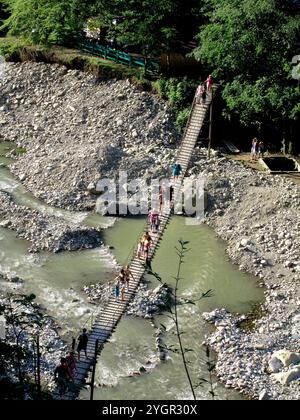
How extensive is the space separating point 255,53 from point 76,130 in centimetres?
1108

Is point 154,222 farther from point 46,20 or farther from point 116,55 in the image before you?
point 46,20

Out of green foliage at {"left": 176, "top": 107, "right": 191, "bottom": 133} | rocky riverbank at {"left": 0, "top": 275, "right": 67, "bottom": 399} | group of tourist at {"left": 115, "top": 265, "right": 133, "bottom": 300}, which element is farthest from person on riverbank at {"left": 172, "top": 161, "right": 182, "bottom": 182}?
rocky riverbank at {"left": 0, "top": 275, "right": 67, "bottom": 399}

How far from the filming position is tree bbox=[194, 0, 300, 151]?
3688cm

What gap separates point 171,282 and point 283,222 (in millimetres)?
6451

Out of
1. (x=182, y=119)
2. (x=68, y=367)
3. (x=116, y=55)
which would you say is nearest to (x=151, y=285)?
(x=68, y=367)

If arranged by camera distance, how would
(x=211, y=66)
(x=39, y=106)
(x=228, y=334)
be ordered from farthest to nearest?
(x=39, y=106) → (x=211, y=66) → (x=228, y=334)

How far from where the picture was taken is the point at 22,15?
47562 millimetres

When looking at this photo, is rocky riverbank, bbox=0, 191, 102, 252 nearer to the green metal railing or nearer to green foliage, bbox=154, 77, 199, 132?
green foliage, bbox=154, 77, 199, 132

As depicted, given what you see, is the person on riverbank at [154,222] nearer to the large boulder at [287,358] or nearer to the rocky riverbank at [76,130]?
the rocky riverbank at [76,130]

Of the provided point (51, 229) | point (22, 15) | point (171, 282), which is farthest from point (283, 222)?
point (22, 15)

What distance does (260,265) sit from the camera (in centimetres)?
3177

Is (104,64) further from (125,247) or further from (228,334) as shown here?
(228,334)

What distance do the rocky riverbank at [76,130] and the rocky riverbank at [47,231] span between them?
2.01 m

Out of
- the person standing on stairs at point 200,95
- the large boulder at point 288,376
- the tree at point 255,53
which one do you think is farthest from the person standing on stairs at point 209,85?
the large boulder at point 288,376
